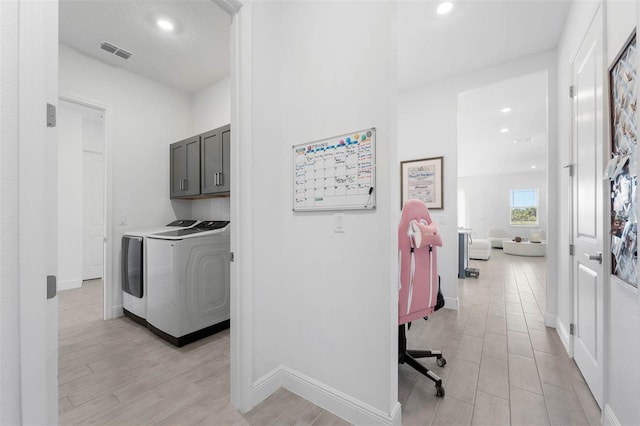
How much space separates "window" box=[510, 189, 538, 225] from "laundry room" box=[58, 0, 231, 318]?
10679mm

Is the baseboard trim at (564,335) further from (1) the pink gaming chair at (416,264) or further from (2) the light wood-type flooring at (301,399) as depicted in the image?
(1) the pink gaming chair at (416,264)

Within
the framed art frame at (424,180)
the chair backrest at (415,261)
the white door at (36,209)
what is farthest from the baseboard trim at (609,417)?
the white door at (36,209)

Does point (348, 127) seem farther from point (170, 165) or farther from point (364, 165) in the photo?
point (170, 165)

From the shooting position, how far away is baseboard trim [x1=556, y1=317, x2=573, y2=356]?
7.05 feet

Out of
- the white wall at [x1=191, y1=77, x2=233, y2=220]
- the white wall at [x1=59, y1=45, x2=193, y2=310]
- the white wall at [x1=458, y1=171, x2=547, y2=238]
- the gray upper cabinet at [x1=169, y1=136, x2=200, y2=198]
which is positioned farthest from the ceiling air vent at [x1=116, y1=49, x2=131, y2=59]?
the white wall at [x1=458, y1=171, x2=547, y2=238]

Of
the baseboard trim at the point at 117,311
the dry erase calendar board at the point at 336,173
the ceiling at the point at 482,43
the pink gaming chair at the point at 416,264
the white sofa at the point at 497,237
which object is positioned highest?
the ceiling at the point at 482,43

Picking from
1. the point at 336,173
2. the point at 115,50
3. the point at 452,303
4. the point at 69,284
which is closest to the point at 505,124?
the point at 452,303

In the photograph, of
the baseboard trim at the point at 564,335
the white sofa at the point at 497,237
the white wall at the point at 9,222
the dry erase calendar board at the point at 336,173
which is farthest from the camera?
the white sofa at the point at 497,237

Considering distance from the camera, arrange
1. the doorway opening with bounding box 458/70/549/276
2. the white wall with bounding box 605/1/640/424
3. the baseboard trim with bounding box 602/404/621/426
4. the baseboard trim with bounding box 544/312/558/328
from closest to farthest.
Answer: the white wall with bounding box 605/1/640/424 < the baseboard trim with bounding box 602/404/621/426 < the baseboard trim with bounding box 544/312/558/328 < the doorway opening with bounding box 458/70/549/276

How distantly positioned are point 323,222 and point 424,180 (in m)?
2.38

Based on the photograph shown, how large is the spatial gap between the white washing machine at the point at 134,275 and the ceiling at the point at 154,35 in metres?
1.96

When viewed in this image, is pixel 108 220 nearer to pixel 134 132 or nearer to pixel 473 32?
pixel 134 132

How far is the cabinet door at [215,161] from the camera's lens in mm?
2852

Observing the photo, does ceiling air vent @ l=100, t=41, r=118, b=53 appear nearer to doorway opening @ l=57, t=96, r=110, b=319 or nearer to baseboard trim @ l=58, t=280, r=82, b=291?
doorway opening @ l=57, t=96, r=110, b=319
